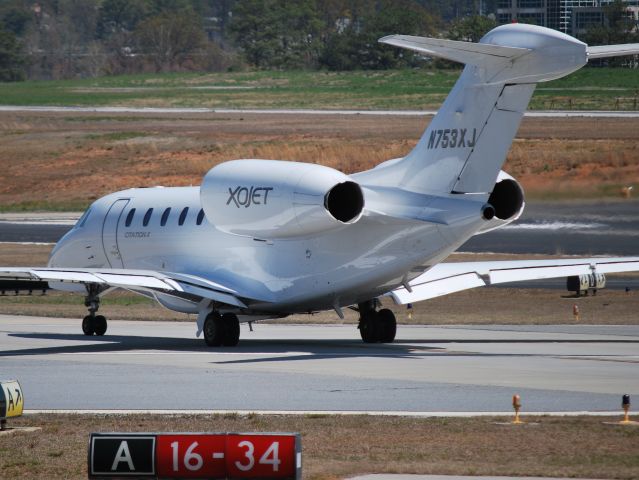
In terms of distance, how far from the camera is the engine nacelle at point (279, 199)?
28141mm

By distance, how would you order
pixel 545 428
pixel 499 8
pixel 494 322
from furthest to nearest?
pixel 499 8 → pixel 494 322 → pixel 545 428

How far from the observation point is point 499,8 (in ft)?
382

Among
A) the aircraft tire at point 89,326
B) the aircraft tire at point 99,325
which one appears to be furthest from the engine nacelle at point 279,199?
the aircraft tire at point 89,326

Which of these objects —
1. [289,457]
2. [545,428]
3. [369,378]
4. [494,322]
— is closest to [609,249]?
[494,322]

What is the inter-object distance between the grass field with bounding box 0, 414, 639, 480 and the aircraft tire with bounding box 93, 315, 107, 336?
14404 mm

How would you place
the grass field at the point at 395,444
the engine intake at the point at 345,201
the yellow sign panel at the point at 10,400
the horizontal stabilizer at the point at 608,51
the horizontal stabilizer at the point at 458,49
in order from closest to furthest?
the grass field at the point at 395,444 → the yellow sign panel at the point at 10,400 → the horizontal stabilizer at the point at 458,49 → the horizontal stabilizer at the point at 608,51 → the engine intake at the point at 345,201

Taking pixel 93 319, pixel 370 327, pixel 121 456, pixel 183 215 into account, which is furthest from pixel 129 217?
pixel 121 456

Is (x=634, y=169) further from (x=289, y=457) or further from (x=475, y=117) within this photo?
(x=289, y=457)

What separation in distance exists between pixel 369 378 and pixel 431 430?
6141mm

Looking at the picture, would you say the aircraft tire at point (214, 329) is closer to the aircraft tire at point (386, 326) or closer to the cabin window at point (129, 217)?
the aircraft tire at point (386, 326)

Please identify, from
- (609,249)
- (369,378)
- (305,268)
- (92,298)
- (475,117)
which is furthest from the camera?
(609,249)

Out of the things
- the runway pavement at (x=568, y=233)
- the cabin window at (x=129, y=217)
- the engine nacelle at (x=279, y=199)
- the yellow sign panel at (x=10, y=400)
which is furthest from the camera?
the runway pavement at (x=568, y=233)

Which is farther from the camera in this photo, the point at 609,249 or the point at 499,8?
the point at 499,8

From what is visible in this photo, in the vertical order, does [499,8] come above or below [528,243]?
above
